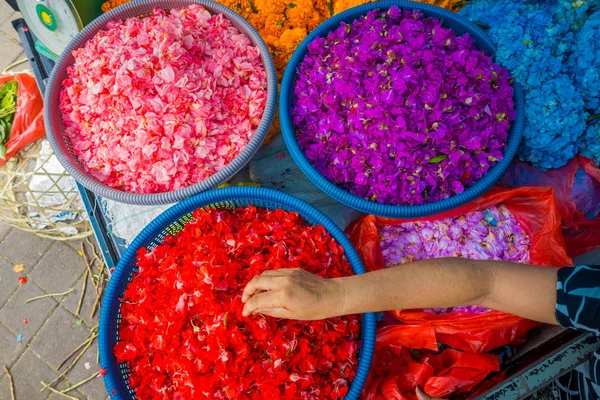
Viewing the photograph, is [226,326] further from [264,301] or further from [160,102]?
[160,102]

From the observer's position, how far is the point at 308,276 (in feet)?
4.25

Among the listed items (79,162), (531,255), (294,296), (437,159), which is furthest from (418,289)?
(79,162)

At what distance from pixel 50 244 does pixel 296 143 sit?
1.84 m

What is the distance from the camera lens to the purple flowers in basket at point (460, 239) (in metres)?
1.87

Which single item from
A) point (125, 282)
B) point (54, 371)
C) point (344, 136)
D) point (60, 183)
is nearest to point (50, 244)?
point (60, 183)

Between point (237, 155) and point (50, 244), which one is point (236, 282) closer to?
point (237, 155)

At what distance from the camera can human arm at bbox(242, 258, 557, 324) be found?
1.25 meters

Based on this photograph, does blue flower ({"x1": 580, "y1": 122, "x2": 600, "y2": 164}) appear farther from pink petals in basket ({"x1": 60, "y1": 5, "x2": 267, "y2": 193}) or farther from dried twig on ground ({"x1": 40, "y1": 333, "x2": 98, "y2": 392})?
dried twig on ground ({"x1": 40, "y1": 333, "x2": 98, "y2": 392})

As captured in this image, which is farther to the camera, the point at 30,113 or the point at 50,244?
the point at 50,244

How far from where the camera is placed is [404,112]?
64.8 inches

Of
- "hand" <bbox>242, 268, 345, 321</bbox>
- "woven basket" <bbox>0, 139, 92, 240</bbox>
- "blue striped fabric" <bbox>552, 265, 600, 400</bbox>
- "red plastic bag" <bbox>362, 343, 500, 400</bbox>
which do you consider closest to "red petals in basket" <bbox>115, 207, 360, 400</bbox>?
"hand" <bbox>242, 268, 345, 321</bbox>

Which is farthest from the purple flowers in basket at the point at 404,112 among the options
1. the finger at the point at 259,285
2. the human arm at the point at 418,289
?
the finger at the point at 259,285

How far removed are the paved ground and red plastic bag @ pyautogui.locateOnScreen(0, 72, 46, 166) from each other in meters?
0.67

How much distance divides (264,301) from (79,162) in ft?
3.60
